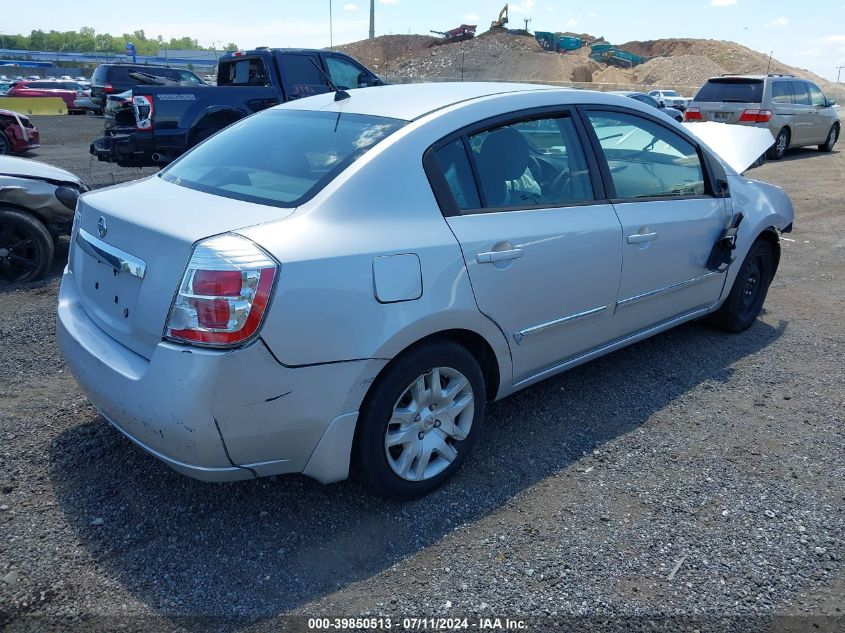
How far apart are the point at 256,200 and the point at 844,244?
25.4 feet

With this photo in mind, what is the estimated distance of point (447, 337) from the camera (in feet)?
10.0

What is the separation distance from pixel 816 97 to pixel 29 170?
665 inches

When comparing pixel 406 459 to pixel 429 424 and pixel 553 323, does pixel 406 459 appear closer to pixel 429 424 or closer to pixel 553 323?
pixel 429 424

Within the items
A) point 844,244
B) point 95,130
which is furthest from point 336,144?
point 95,130

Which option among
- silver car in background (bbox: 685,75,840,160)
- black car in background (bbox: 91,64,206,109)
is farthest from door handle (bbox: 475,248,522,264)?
black car in background (bbox: 91,64,206,109)

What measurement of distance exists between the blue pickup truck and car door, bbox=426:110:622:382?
638 cm

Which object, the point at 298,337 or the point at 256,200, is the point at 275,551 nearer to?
the point at 298,337

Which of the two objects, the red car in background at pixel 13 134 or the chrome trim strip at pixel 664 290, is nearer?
the chrome trim strip at pixel 664 290

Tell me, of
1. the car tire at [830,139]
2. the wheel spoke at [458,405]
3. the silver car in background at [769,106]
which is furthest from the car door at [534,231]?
the car tire at [830,139]

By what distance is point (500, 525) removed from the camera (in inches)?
117

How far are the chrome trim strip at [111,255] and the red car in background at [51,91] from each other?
29.6 meters

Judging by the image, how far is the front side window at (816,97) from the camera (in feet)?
53.8

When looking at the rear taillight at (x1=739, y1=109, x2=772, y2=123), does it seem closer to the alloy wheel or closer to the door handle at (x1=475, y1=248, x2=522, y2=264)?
the door handle at (x1=475, y1=248, x2=522, y2=264)

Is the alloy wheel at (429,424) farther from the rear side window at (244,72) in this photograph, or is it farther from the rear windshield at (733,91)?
the rear windshield at (733,91)
